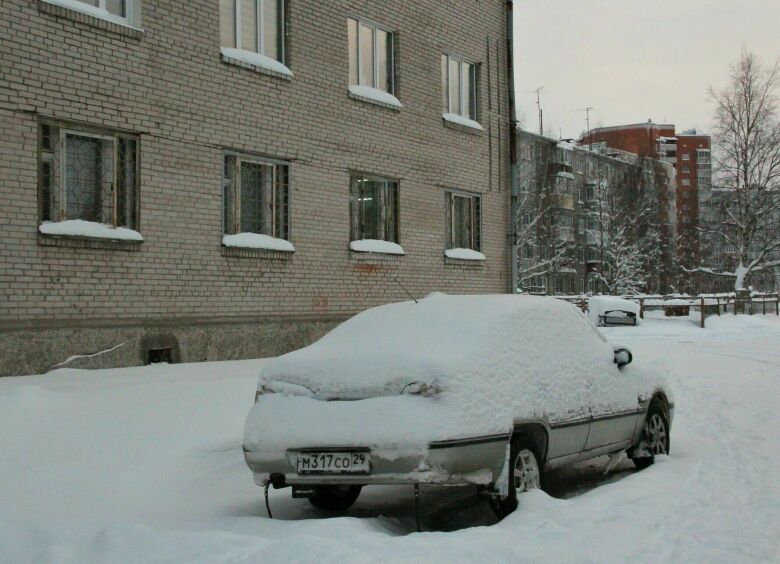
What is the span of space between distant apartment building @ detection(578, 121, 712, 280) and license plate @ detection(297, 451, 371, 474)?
64.7 meters

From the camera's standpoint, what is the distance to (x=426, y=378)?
5.25m

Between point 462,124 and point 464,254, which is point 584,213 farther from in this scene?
point 464,254

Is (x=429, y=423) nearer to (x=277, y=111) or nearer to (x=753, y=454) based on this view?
(x=753, y=454)

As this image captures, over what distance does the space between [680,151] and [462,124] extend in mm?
108962

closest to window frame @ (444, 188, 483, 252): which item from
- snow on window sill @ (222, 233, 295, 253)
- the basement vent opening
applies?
snow on window sill @ (222, 233, 295, 253)

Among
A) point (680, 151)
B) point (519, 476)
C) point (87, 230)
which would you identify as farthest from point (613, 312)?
point (680, 151)

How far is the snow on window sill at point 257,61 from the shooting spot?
1282 centimetres

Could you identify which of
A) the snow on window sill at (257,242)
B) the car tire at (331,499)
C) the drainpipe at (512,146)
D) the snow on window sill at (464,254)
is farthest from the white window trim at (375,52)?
the car tire at (331,499)

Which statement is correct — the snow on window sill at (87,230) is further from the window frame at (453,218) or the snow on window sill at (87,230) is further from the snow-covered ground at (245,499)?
the window frame at (453,218)

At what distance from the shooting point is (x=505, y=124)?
771 inches

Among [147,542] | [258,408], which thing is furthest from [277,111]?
[147,542]

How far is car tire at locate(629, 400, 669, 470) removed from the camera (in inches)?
299

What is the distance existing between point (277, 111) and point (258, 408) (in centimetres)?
865

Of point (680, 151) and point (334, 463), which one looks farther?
point (680, 151)
